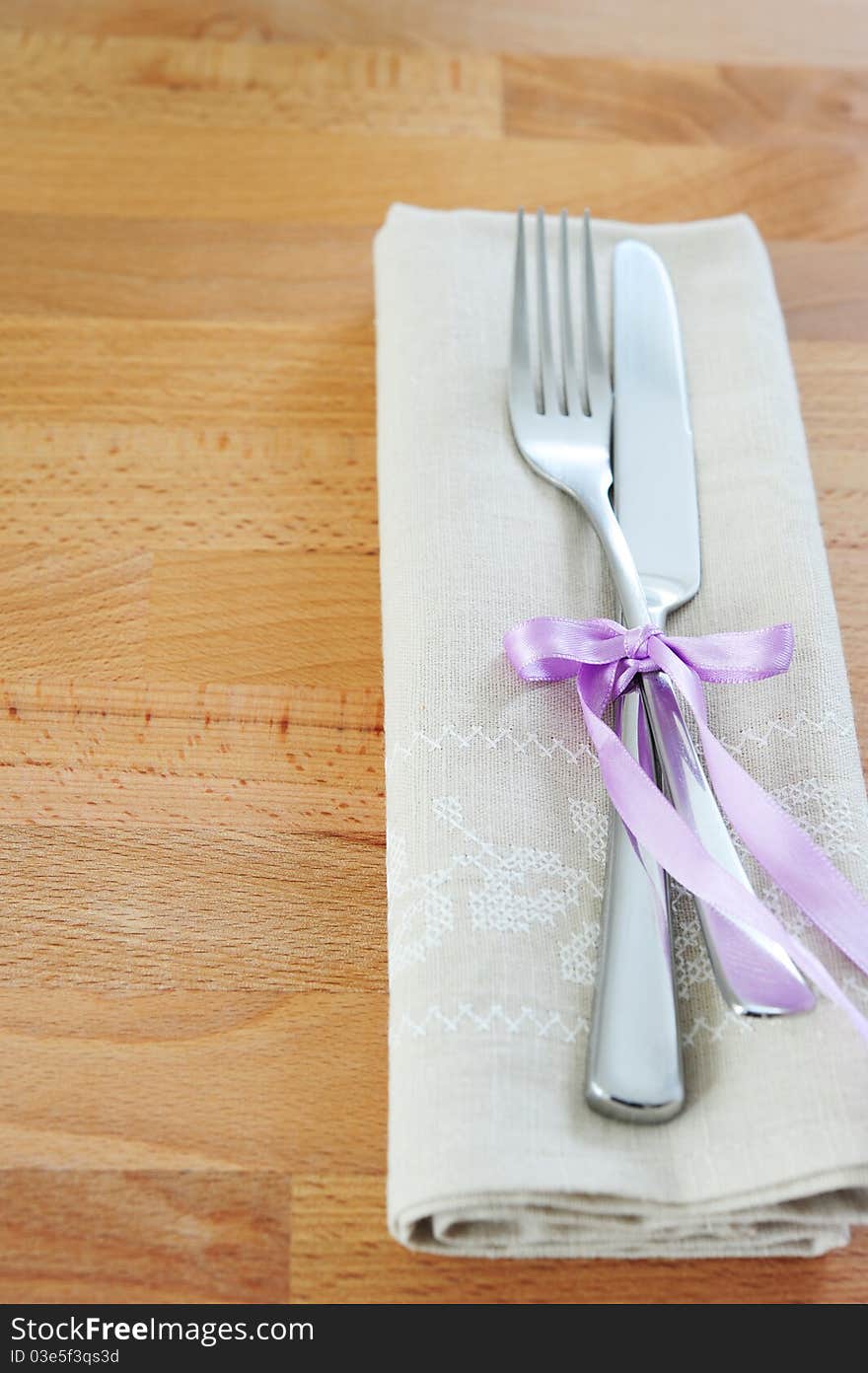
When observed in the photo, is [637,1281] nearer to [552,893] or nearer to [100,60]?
[552,893]

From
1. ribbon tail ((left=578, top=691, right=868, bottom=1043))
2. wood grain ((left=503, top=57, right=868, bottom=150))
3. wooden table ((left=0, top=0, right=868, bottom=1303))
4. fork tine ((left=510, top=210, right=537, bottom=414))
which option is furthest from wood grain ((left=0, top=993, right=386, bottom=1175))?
wood grain ((left=503, top=57, right=868, bottom=150))

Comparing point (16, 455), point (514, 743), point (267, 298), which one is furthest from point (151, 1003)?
point (267, 298)

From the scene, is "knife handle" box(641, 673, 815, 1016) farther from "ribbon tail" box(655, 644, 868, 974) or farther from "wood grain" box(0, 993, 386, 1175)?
"wood grain" box(0, 993, 386, 1175)

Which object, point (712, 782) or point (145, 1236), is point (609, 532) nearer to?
point (712, 782)

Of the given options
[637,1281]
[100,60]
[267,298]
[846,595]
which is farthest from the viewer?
[100,60]

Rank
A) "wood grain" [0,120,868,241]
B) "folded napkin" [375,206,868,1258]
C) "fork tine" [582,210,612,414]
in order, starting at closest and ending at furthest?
"folded napkin" [375,206,868,1258], "fork tine" [582,210,612,414], "wood grain" [0,120,868,241]

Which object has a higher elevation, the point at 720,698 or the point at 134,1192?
the point at 720,698

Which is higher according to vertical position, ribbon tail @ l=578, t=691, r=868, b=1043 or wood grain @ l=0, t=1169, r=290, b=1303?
ribbon tail @ l=578, t=691, r=868, b=1043

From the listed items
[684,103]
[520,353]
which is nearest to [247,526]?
[520,353]
